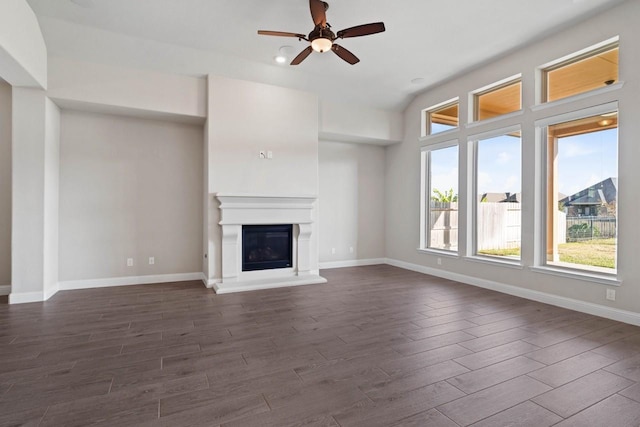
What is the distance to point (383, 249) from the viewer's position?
701cm

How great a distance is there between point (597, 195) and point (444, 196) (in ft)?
7.57

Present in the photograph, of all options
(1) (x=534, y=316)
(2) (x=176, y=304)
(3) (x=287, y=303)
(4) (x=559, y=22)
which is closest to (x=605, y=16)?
(4) (x=559, y=22)

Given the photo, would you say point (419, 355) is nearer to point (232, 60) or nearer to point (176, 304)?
point (176, 304)

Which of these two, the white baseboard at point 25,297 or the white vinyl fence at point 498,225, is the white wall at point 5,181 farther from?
Result: the white vinyl fence at point 498,225

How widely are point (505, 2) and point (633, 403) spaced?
11.9ft

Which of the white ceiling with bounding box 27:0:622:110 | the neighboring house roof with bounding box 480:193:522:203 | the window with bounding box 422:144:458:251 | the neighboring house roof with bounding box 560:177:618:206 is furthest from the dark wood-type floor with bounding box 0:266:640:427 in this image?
the white ceiling with bounding box 27:0:622:110

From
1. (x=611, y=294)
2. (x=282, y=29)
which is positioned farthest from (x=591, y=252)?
(x=282, y=29)

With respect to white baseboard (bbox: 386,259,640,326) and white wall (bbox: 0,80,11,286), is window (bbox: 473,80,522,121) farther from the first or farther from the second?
white wall (bbox: 0,80,11,286)

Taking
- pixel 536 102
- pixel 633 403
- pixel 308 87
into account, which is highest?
pixel 308 87

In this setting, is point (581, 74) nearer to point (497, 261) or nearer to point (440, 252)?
point (497, 261)

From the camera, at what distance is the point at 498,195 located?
16.0 ft

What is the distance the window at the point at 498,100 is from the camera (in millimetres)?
4691

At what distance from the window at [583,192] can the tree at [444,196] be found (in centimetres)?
160

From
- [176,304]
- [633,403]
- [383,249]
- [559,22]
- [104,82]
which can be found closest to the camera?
[633,403]
